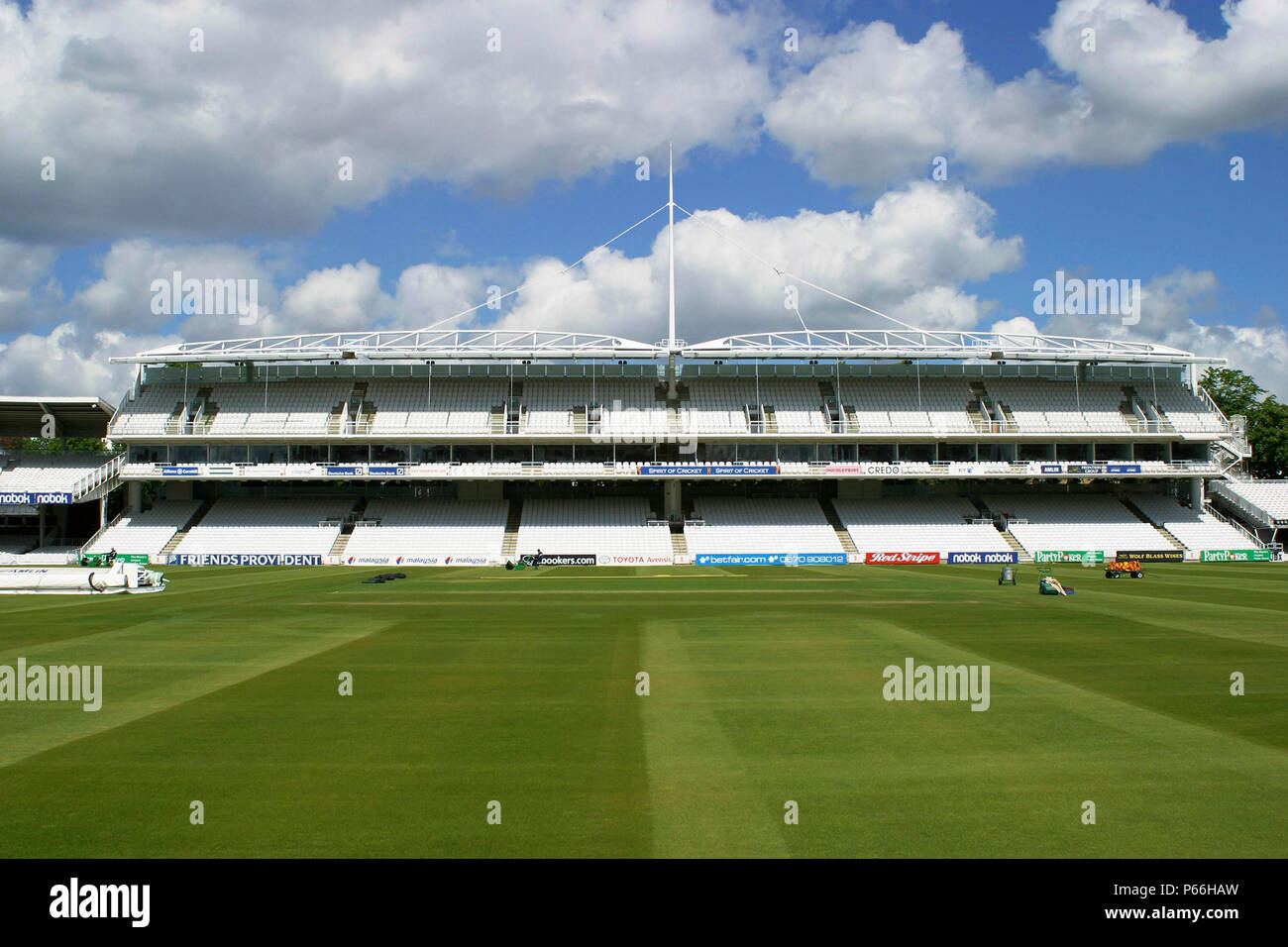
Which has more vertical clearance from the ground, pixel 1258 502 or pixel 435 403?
pixel 435 403

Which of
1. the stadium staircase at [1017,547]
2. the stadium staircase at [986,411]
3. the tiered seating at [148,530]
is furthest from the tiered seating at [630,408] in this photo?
the tiered seating at [148,530]

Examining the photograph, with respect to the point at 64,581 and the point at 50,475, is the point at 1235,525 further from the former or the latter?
the point at 50,475

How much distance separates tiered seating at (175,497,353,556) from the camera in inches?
2237

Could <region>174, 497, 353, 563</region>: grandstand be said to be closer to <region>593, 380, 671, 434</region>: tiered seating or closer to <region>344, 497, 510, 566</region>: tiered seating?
<region>344, 497, 510, 566</region>: tiered seating

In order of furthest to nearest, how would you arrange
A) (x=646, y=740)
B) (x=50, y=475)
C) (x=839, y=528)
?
1. (x=839, y=528)
2. (x=50, y=475)
3. (x=646, y=740)

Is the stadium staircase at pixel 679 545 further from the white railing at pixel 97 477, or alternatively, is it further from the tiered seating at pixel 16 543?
the tiered seating at pixel 16 543

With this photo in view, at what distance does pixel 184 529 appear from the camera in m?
59.3

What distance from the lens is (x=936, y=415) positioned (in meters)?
64.4

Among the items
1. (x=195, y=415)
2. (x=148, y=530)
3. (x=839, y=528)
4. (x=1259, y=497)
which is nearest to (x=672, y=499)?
(x=839, y=528)

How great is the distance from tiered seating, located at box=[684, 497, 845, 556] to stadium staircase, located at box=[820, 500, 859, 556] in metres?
0.37

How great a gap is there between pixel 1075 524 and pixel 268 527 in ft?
191

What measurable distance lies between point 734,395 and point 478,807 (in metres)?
58.5
